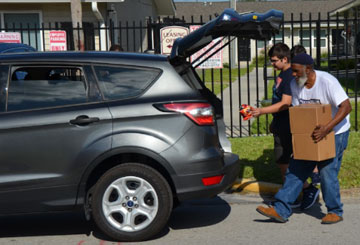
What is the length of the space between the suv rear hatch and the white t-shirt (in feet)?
2.12

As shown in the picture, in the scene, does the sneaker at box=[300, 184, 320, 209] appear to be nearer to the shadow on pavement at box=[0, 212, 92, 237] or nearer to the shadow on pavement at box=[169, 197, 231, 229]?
the shadow on pavement at box=[169, 197, 231, 229]

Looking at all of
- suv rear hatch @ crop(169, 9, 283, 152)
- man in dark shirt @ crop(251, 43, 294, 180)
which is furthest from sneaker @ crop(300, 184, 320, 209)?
suv rear hatch @ crop(169, 9, 283, 152)

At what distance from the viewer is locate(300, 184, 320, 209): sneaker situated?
266 inches

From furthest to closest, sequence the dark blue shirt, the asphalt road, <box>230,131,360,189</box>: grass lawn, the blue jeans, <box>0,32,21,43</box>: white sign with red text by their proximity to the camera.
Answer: <box>0,32,21,43</box>: white sign with red text → <box>230,131,360,189</box>: grass lawn → the dark blue shirt → the blue jeans → the asphalt road

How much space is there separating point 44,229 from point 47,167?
106 cm

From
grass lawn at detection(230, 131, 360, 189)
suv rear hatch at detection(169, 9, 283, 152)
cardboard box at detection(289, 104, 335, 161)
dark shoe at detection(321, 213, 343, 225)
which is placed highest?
suv rear hatch at detection(169, 9, 283, 152)

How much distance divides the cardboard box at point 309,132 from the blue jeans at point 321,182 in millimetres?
158

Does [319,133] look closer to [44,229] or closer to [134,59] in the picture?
[134,59]

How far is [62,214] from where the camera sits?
6.95 m

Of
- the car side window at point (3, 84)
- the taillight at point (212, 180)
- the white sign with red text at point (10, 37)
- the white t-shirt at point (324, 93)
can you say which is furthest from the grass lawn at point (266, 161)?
the white sign with red text at point (10, 37)

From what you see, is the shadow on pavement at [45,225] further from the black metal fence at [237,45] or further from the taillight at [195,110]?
the black metal fence at [237,45]

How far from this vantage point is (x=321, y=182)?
6074mm

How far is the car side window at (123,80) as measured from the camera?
5.66m

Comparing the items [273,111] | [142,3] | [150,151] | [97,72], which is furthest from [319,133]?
[142,3]
